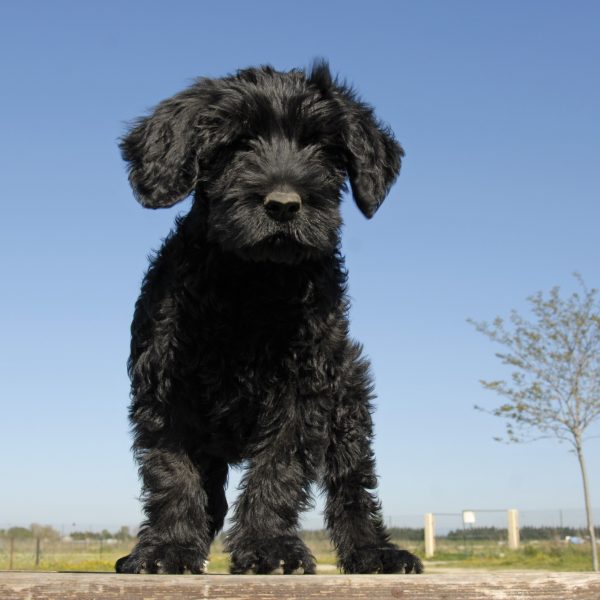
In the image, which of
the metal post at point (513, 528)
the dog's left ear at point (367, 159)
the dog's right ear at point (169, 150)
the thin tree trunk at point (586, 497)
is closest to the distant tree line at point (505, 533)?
the metal post at point (513, 528)

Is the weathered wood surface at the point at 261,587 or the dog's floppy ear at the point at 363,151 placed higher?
the dog's floppy ear at the point at 363,151

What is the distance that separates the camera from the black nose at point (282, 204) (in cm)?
406

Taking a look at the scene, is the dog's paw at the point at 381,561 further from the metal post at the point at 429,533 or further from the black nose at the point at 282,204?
the metal post at the point at 429,533

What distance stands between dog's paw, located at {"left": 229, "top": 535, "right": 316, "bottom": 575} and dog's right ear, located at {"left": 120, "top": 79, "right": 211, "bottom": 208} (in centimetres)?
180

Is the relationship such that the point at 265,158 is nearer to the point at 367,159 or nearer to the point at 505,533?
the point at 367,159

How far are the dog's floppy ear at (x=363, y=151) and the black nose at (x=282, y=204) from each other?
73 centimetres

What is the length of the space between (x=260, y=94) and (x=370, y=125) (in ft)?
2.48

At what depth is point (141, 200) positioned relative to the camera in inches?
178

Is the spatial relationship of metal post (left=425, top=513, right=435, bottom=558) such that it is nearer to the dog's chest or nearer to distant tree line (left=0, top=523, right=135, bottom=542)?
distant tree line (left=0, top=523, right=135, bottom=542)

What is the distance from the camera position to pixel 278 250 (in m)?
4.12

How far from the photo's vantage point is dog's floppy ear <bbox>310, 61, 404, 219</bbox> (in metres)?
4.70

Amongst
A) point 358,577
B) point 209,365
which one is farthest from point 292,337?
point 358,577

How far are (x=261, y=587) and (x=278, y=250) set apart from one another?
1.60 meters

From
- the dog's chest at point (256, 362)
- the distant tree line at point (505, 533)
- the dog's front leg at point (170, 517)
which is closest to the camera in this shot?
the dog's front leg at point (170, 517)
